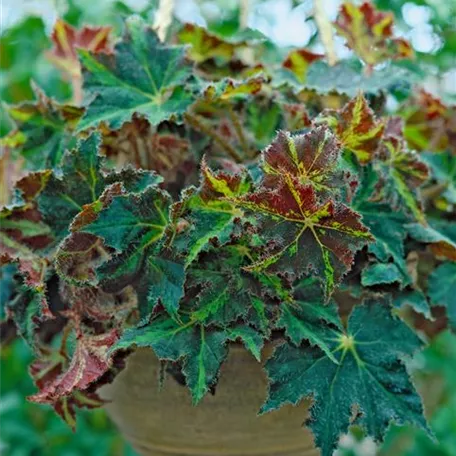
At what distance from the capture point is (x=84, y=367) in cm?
57

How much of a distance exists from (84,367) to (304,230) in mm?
207

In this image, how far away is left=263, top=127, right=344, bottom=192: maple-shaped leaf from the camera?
490 millimetres

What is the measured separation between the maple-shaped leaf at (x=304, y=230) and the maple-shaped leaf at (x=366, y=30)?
407mm

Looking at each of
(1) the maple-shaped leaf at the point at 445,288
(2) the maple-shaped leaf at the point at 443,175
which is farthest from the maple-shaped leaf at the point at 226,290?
(2) the maple-shaped leaf at the point at 443,175

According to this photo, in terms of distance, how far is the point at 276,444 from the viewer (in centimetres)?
69

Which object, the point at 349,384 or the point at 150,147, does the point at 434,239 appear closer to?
the point at 349,384

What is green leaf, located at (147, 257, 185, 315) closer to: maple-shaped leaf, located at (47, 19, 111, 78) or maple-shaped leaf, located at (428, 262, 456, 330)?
maple-shaped leaf, located at (428, 262, 456, 330)

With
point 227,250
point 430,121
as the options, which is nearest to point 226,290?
point 227,250

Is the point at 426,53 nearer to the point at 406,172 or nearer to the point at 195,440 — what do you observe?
the point at 406,172

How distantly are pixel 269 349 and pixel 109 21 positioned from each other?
1007mm

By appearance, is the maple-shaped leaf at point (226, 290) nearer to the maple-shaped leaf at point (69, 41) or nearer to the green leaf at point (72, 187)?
the green leaf at point (72, 187)

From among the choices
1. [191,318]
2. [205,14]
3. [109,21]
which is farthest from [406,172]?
[109,21]

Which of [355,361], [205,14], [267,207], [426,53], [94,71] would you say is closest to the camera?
[267,207]

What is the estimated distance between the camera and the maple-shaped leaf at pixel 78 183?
59 cm
